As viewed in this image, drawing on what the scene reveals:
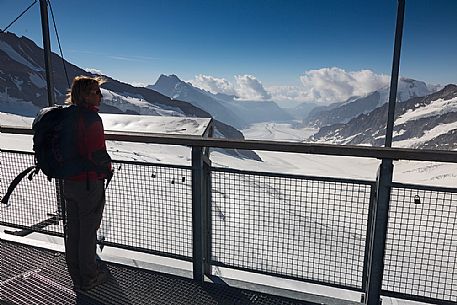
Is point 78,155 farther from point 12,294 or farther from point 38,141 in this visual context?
point 12,294

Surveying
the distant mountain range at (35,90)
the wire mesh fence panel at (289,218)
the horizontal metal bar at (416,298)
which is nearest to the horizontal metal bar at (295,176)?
the wire mesh fence panel at (289,218)

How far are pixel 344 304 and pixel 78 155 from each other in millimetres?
2160

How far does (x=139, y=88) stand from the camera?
19162 centimetres

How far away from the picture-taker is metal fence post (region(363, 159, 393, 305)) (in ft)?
7.60

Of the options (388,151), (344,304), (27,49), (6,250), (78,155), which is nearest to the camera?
(388,151)

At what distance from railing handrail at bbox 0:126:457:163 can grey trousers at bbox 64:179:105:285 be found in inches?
18.1

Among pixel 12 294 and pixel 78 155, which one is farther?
pixel 12 294

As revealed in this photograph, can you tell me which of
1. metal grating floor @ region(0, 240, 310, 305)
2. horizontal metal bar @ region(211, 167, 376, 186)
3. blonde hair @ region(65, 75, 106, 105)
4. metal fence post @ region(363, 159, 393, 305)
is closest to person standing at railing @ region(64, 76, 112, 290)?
blonde hair @ region(65, 75, 106, 105)

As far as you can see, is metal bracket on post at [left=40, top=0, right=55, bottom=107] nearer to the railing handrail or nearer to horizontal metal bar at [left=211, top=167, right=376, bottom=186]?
the railing handrail

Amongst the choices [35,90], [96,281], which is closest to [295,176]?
[96,281]

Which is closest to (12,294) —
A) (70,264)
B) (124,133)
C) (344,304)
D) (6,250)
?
(70,264)

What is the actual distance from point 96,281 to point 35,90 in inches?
5493

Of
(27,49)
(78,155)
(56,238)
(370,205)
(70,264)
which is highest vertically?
(27,49)

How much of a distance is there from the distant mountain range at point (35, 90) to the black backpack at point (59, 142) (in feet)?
247
